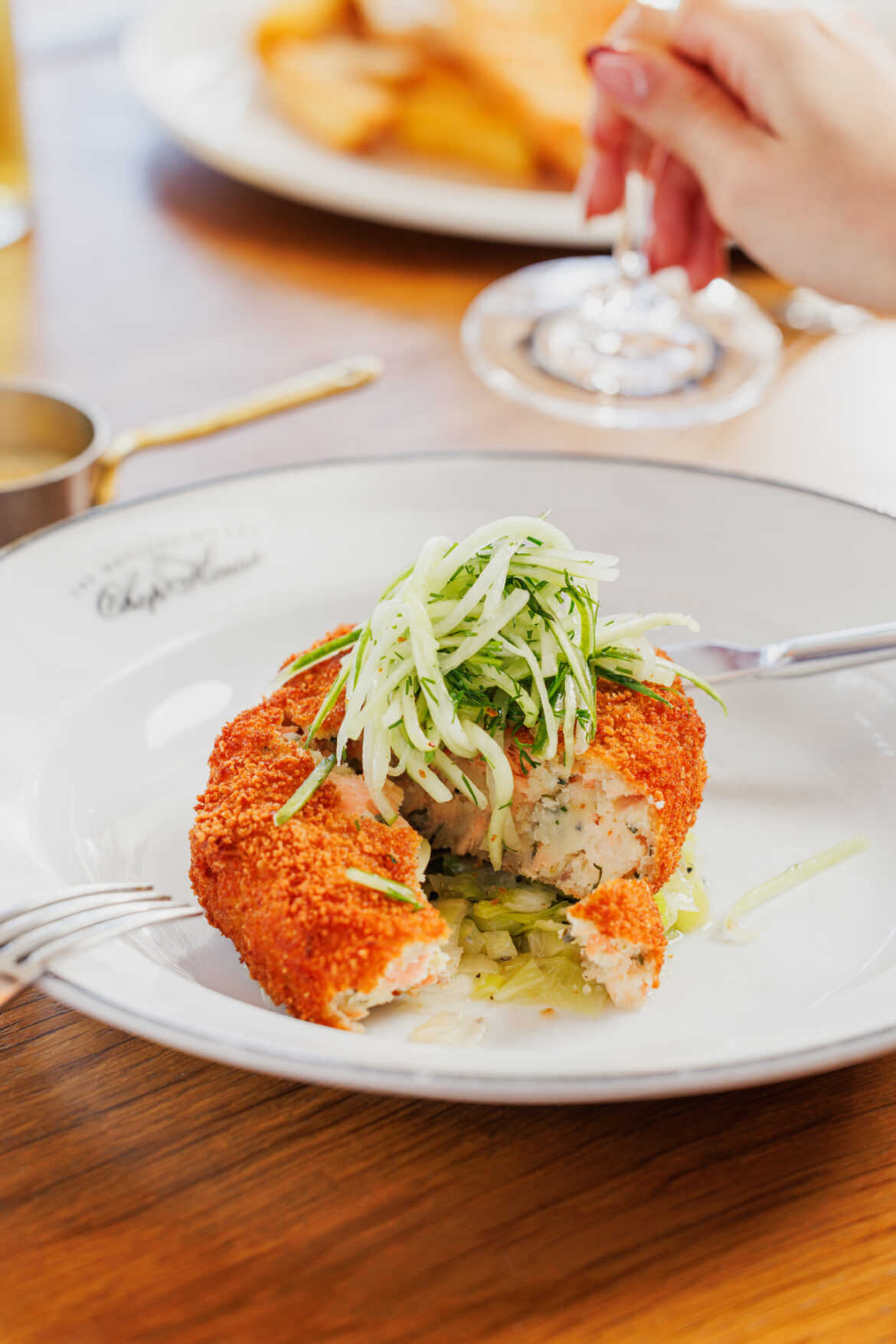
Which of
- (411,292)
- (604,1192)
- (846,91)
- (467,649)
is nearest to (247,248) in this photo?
(411,292)

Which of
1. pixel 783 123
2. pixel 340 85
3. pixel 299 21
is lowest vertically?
pixel 340 85

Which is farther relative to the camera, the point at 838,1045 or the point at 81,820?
the point at 81,820

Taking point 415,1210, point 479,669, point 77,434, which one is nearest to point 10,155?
point 77,434

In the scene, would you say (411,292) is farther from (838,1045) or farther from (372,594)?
(838,1045)

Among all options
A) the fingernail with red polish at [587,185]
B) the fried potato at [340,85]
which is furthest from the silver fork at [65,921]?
the fried potato at [340,85]

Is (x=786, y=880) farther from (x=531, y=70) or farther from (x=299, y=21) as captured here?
(x=299, y=21)
